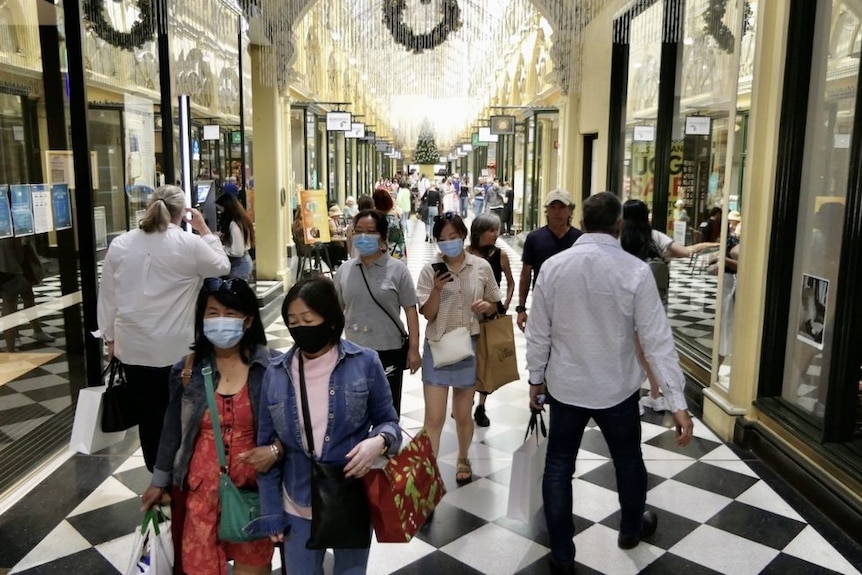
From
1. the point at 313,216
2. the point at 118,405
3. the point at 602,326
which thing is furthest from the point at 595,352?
the point at 313,216

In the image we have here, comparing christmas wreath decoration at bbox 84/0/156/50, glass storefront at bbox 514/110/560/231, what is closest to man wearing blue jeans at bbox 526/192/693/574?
christmas wreath decoration at bbox 84/0/156/50

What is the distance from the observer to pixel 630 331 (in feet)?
9.75

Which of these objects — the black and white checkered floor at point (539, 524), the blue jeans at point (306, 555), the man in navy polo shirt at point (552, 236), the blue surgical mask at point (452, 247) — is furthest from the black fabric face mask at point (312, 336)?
the man in navy polo shirt at point (552, 236)

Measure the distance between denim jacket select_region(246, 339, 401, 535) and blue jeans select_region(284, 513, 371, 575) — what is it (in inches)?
2.0

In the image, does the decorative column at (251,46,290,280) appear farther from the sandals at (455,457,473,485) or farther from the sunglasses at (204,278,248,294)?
the sunglasses at (204,278,248,294)

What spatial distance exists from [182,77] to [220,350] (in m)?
5.36

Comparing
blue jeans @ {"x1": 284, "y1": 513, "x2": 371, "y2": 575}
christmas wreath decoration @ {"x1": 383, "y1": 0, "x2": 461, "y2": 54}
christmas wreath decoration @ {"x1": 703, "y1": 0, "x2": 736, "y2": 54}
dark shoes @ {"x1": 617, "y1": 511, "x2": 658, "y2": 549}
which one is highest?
christmas wreath decoration @ {"x1": 383, "y1": 0, "x2": 461, "y2": 54}

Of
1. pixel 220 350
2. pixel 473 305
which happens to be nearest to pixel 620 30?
pixel 473 305

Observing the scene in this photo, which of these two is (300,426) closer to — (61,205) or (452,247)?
(452,247)

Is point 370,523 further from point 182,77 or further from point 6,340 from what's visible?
point 182,77

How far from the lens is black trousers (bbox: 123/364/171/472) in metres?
3.76

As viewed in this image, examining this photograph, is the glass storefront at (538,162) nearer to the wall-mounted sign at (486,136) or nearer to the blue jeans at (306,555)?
the wall-mounted sign at (486,136)

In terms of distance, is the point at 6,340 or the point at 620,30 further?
the point at 620,30

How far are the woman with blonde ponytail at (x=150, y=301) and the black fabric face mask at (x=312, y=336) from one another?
1.77 meters
